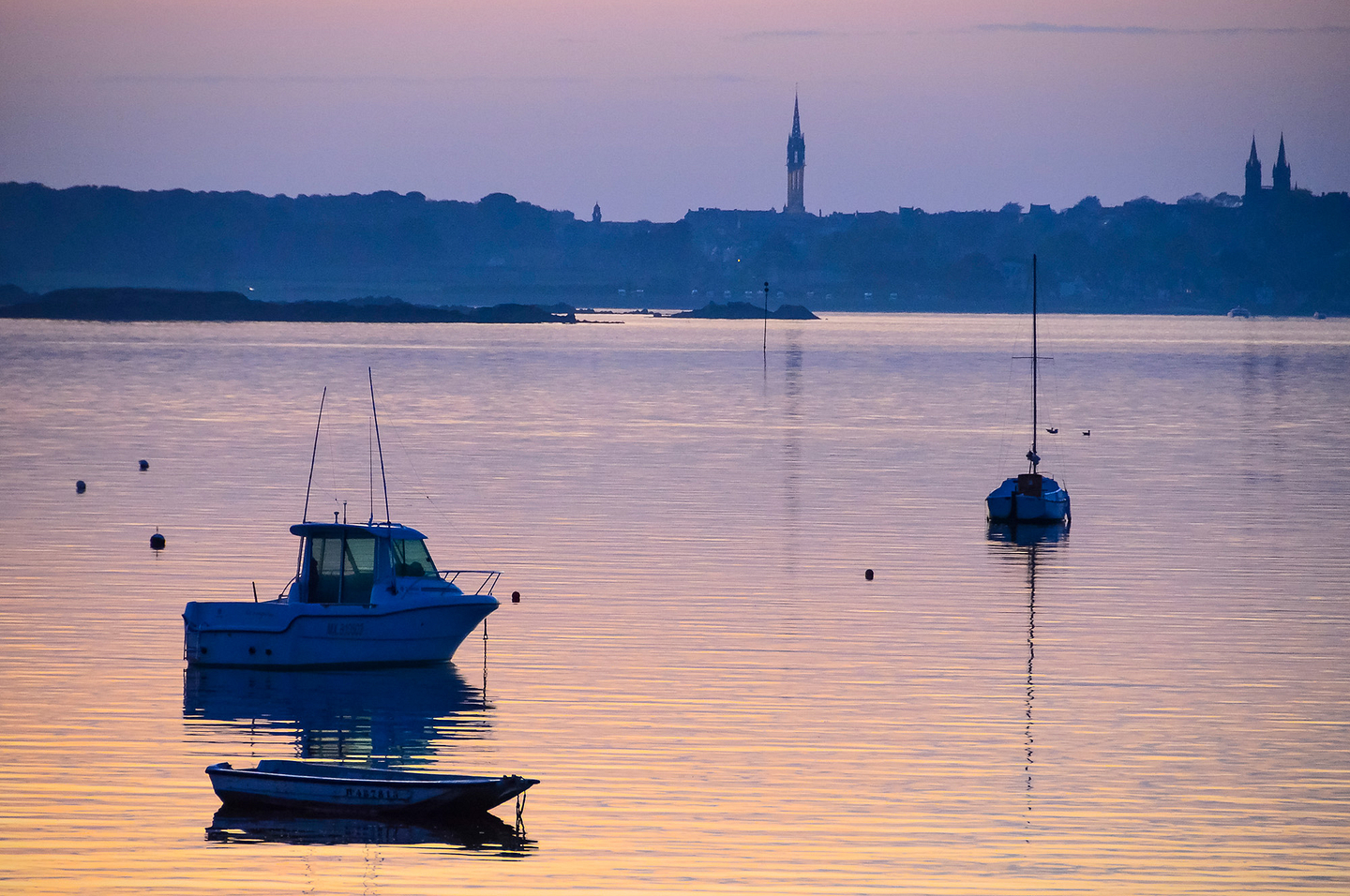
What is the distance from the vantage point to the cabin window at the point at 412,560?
31344 mm

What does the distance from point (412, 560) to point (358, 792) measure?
1040 centimetres

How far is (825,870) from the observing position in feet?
67.0

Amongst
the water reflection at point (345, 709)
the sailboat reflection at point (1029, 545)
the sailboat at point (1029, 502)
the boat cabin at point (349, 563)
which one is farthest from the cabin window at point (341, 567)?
the sailboat at point (1029, 502)

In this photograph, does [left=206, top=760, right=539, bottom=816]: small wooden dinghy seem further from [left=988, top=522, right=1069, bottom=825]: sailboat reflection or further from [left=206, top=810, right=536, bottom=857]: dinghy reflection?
[left=988, top=522, right=1069, bottom=825]: sailboat reflection

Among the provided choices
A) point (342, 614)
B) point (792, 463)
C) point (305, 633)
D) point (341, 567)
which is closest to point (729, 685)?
point (342, 614)

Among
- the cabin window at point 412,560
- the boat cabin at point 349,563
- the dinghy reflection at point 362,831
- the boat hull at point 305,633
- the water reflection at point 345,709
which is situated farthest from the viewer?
the cabin window at point 412,560

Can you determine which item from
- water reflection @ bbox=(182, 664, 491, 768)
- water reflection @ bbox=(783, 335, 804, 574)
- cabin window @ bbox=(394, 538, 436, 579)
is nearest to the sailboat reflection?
water reflection @ bbox=(783, 335, 804, 574)

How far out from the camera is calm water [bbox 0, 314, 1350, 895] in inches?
824

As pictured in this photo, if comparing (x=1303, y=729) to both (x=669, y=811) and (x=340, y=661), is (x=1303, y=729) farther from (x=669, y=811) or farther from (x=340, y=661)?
(x=340, y=661)

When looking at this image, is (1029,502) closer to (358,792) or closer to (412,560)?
(412,560)

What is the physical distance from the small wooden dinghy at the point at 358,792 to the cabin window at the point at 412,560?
9.12 m

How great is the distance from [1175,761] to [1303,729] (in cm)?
355

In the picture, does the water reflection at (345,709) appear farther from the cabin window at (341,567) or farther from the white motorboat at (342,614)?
the cabin window at (341,567)

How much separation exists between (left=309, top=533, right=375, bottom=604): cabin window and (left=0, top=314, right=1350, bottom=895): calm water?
1625 millimetres
